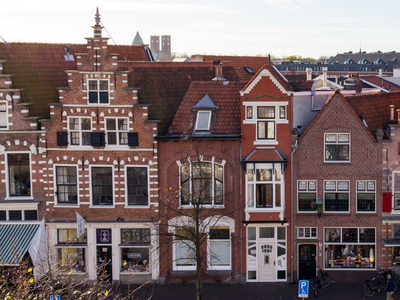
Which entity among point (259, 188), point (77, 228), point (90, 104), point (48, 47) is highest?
point (48, 47)

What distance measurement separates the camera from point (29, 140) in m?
30.8

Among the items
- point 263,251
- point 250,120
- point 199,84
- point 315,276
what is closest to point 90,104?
point 199,84

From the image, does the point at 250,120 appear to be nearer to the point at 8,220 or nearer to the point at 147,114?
the point at 147,114

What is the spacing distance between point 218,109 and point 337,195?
8089 mm

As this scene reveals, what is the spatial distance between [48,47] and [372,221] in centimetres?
2176

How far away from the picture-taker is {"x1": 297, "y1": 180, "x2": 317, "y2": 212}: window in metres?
30.9

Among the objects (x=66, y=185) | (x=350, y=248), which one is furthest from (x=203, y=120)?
(x=350, y=248)

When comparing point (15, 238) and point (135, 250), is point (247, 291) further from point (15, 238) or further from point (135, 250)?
point (15, 238)

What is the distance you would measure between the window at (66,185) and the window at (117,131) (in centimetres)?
265

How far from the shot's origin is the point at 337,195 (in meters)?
30.9

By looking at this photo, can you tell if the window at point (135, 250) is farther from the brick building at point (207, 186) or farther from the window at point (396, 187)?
the window at point (396, 187)

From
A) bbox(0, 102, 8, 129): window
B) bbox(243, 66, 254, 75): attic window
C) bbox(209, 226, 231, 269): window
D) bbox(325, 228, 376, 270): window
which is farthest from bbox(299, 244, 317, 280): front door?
bbox(243, 66, 254, 75): attic window

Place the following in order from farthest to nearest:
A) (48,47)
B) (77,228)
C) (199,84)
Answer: (48,47), (199,84), (77,228)

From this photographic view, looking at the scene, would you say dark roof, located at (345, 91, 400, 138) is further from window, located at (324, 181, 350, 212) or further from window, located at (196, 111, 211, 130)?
window, located at (196, 111, 211, 130)
